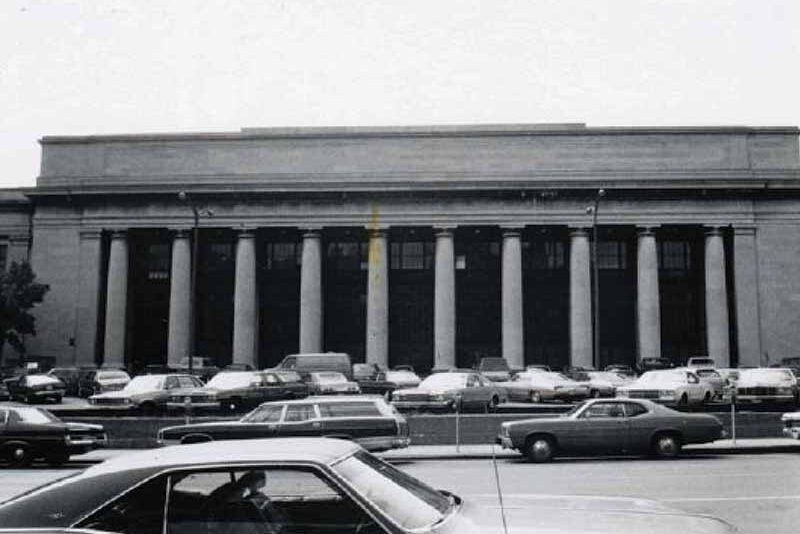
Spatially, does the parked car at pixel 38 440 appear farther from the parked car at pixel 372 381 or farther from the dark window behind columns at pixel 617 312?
the dark window behind columns at pixel 617 312

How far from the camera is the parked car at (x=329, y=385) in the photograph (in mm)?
30062

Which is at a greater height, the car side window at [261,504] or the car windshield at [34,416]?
the car side window at [261,504]

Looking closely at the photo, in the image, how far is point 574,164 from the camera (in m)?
52.1

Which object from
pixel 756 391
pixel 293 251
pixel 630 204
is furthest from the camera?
pixel 293 251

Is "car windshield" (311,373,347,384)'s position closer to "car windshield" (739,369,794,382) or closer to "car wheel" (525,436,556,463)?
"car wheel" (525,436,556,463)

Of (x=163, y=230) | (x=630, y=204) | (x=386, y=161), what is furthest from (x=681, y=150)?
(x=163, y=230)

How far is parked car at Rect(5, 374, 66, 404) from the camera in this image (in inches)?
1327

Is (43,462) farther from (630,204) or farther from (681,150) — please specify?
(681,150)

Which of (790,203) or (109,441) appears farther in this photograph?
(790,203)

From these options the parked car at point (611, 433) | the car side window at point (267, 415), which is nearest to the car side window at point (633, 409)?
the parked car at point (611, 433)

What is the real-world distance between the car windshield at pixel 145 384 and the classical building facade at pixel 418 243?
21.7m

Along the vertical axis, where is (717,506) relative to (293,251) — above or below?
below

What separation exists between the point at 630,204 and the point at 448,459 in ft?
116

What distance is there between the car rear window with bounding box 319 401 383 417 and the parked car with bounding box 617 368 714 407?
11.6 m
